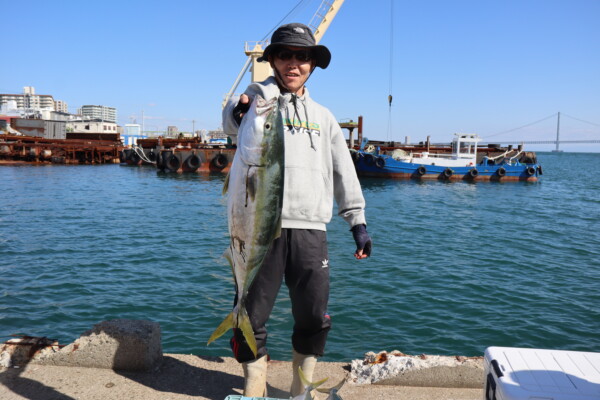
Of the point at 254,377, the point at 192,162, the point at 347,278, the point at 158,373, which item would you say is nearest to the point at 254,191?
the point at 254,377

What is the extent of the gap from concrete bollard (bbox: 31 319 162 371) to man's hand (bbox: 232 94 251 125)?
2016mm

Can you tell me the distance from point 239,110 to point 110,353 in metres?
2.29

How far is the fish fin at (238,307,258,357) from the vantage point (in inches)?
89.7

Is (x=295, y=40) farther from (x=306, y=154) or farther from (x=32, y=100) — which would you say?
(x=32, y=100)

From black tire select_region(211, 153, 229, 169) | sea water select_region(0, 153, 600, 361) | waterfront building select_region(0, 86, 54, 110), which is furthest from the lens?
waterfront building select_region(0, 86, 54, 110)

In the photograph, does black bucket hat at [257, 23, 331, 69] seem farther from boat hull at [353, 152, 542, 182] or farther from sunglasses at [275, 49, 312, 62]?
boat hull at [353, 152, 542, 182]

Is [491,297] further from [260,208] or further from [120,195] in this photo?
[120,195]

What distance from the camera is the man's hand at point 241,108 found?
2.23 metres

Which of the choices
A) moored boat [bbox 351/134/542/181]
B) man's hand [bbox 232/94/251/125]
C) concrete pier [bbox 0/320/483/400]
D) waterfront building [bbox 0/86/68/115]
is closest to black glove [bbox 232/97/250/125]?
man's hand [bbox 232/94/251/125]


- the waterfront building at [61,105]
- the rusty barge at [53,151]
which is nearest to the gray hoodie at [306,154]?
the rusty barge at [53,151]

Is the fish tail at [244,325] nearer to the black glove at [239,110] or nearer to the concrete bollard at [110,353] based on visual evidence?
the black glove at [239,110]

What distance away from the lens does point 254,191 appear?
2018mm

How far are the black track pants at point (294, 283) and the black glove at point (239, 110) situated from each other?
664mm

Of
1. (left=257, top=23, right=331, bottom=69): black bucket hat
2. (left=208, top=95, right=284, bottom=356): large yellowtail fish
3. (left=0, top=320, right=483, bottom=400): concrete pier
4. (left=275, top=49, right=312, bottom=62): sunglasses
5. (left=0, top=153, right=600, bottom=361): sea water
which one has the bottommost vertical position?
(left=0, top=153, right=600, bottom=361): sea water
